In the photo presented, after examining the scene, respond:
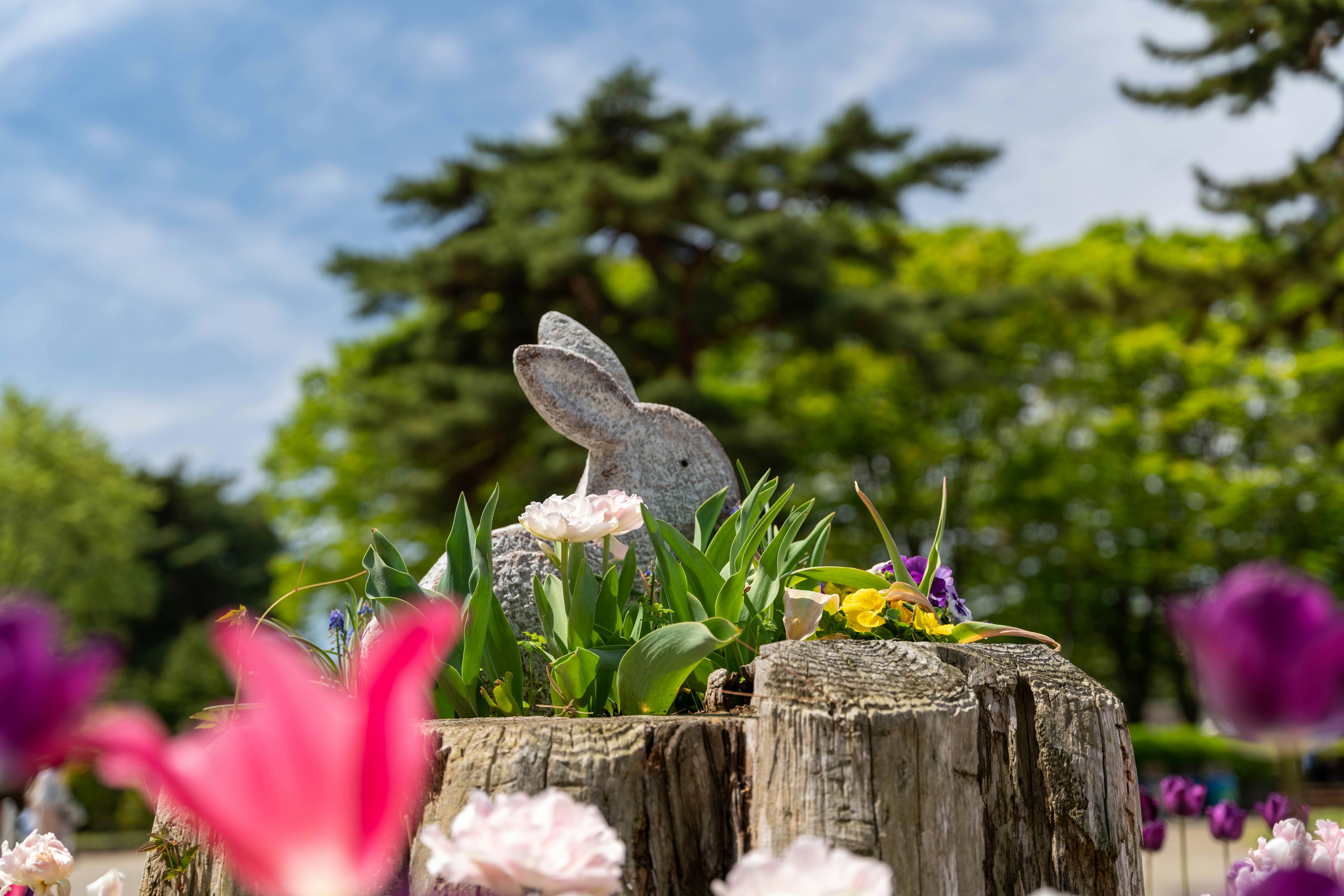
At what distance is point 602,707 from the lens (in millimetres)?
2684

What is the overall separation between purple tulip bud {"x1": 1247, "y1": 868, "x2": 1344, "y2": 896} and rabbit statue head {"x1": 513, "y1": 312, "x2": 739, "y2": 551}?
2.63m

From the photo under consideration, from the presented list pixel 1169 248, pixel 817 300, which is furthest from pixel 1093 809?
pixel 1169 248

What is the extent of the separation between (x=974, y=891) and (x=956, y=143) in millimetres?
15295

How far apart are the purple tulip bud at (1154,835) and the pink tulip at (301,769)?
11.9ft

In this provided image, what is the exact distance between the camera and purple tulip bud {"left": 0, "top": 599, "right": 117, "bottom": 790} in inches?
30.1

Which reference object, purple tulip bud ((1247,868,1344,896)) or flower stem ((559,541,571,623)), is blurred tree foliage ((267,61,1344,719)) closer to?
flower stem ((559,541,571,623))

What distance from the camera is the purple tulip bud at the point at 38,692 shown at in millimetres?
766

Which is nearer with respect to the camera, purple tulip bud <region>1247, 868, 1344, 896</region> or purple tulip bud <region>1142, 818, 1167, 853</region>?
purple tulip bud <region>1247, 868, 1344, 896</region>

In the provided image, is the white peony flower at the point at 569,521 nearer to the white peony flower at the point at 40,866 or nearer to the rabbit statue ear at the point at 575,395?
the rabbit statue ear at the point at 575,395

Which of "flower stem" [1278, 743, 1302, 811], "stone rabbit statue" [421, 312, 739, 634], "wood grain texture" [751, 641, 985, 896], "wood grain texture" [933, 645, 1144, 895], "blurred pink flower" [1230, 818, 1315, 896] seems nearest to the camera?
"flower stem" [1278, 743, 1302, 811]

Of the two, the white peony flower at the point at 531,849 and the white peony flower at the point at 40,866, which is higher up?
the white peony flower at the point at 531,849

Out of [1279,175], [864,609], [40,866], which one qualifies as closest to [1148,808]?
[864,609]

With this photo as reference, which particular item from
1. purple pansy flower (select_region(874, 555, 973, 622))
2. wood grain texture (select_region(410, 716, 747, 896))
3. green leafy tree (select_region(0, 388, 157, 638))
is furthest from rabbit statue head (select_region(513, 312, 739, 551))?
green leafy tree (select_region(0, 388, 157, 638))

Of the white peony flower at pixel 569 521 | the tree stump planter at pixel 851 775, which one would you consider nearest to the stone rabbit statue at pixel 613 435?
the white peony flower at pixel 569 521
